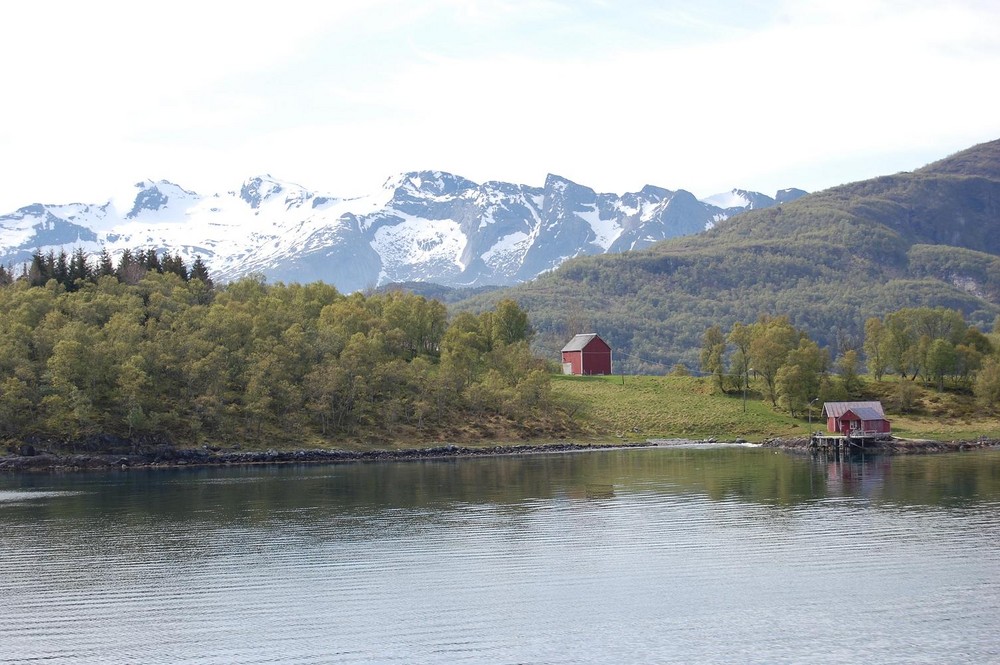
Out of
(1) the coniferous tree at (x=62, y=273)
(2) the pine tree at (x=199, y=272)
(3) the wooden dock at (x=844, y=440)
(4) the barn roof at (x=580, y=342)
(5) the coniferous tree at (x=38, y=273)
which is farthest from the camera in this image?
(4) the barn roof at (x=580, y=342)

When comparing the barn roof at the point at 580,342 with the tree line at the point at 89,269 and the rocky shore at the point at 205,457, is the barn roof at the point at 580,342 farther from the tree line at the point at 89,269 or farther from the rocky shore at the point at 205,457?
the tree line at the point at 89,269

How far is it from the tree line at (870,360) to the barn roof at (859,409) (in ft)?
34.9

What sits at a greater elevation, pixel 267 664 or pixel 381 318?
pixel 381 318

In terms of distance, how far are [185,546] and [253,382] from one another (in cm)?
6254

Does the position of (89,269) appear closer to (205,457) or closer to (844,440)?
(205,457)

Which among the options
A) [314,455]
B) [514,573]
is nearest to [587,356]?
[314,455]

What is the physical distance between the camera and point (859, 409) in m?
117

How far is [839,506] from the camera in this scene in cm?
6600

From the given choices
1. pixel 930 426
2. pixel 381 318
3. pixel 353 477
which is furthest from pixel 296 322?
pixel 930 426

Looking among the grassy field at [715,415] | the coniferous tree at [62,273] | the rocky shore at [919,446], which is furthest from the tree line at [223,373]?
the rocky shore at [919,446]

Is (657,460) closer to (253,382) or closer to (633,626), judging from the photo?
(253,382)

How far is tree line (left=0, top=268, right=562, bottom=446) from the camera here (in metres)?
110

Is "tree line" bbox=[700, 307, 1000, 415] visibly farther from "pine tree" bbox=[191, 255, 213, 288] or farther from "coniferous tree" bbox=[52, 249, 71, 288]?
"coniferous tree" bbox=[52, 249, 71, 288]

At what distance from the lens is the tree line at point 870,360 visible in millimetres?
131250
